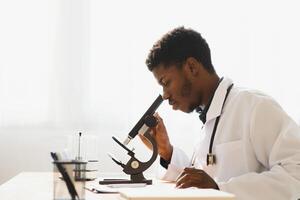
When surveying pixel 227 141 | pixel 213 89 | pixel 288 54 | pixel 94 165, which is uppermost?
pixel 288 54

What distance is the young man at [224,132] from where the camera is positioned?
5.06ft

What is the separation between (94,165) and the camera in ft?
7.14

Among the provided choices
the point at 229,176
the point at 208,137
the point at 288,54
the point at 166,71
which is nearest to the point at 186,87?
the point at 166,71

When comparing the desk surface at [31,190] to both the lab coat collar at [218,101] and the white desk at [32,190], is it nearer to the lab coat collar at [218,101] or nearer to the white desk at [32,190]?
the white desk at [32,190]

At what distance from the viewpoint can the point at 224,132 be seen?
1.83 metres

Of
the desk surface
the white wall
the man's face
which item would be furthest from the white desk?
the white wall

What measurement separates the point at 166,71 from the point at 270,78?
4.08 feet

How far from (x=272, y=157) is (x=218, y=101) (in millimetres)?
343

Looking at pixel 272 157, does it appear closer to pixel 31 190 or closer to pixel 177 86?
pixel 177 86

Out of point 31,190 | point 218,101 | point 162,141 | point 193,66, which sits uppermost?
point 193,66

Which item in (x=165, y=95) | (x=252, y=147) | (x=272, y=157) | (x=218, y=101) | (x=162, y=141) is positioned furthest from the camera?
(x=162, y=141)

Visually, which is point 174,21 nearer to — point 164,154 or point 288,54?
point 288,54

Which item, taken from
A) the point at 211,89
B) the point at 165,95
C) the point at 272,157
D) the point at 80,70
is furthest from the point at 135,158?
the point at 80,70

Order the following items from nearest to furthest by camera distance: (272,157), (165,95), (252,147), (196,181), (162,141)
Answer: (196,181)
(272,157)
(252,147)
(165,95)
(162,141)
